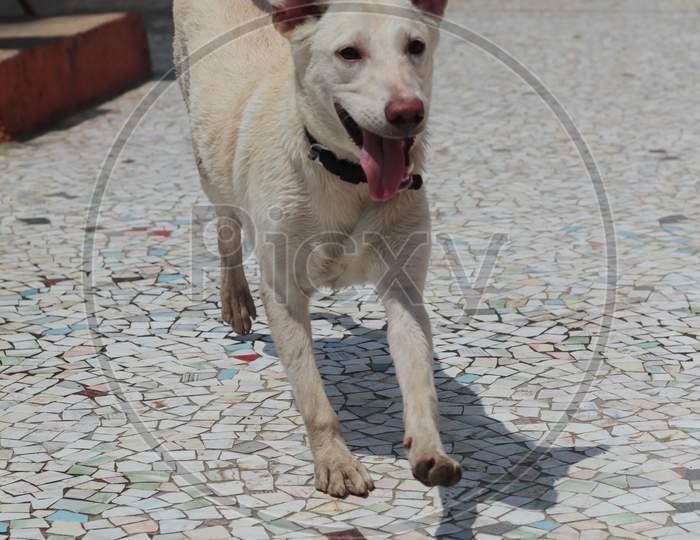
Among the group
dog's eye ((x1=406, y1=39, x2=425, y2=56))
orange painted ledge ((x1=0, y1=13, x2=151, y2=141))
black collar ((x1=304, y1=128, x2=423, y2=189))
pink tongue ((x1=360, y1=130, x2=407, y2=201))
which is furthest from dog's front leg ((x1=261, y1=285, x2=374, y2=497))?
orange painted ledge ((x1=0, y1=13, x2=151, y2=141))

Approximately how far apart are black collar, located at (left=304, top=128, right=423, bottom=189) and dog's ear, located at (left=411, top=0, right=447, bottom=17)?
0.57m

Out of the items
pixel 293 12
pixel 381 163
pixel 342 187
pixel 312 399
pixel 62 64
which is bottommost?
pixel 312 399

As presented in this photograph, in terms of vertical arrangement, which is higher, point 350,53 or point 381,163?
point 350,53

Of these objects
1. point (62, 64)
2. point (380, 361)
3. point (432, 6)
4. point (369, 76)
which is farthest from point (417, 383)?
point (62, 64)

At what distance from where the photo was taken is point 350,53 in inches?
148

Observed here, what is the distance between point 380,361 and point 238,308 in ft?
2.42

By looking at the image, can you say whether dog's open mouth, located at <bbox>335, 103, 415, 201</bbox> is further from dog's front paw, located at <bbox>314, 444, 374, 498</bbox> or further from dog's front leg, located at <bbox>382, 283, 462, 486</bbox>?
dog's front paw, located at <bbox>314, 444, 374, 498</bbox>

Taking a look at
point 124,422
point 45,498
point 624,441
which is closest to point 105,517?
point 45,498

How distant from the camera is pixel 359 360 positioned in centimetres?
499

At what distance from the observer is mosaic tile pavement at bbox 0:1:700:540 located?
3.68m

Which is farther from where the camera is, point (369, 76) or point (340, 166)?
point (340, 166)

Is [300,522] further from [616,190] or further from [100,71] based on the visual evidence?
[100,71]

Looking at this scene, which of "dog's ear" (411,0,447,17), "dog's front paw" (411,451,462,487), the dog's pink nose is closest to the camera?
"dog's front paw" (411,451,462,487)

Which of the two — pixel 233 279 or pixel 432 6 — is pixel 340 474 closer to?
pixel 432 6
